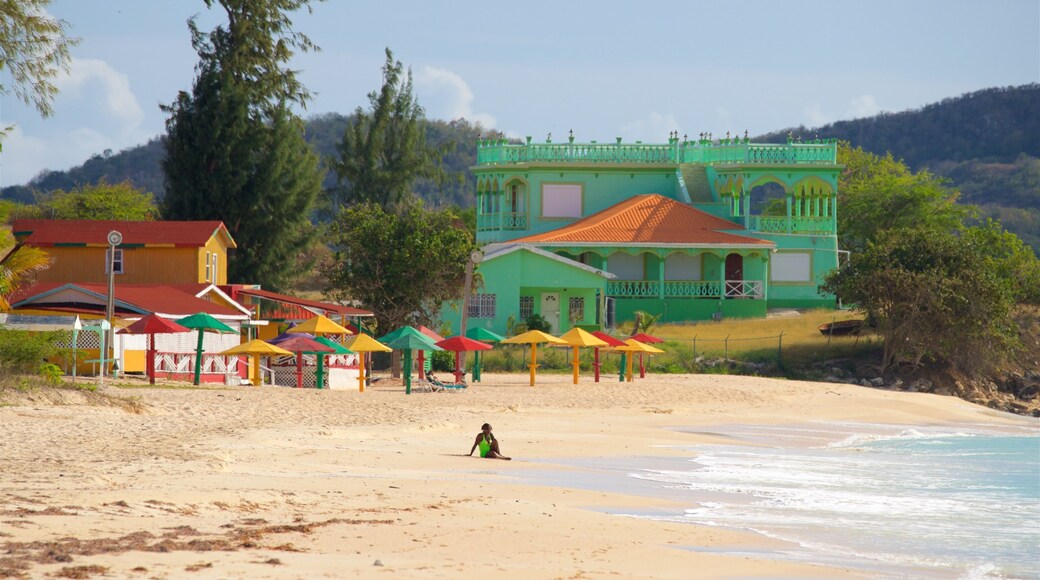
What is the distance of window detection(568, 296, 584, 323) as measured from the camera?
4953 cm

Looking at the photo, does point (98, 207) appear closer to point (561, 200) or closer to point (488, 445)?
point (561, 200)

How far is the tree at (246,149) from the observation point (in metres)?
50.4

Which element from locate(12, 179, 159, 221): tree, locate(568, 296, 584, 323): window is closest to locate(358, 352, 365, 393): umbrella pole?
locate(568, 296, 584, 323): window

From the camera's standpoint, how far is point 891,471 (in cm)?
2281

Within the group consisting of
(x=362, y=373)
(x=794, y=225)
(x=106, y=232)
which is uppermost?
(x=794, y=225)

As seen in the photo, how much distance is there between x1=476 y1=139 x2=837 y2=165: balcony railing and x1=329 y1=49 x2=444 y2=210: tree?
380 cm

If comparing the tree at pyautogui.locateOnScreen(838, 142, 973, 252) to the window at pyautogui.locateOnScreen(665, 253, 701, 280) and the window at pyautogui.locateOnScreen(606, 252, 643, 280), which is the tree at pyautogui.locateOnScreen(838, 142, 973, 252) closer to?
the window at pyautogui.locateOnScreen(665, 253, 701, 280)

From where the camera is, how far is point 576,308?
49.8m

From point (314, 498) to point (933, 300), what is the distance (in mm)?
31522

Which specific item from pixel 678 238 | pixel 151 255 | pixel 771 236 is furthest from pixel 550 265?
pixel 151 255

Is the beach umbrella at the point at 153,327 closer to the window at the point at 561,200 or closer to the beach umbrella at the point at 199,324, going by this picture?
the beach umbrella at the point at 199,324

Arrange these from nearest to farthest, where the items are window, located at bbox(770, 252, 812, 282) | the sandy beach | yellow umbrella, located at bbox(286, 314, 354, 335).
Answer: the sandy beach → yellow umbrella, located at bbox(286, 314, 354, 335) → window, located at bbox(770, 252, 812, 282)

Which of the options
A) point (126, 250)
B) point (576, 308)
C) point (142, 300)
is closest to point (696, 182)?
point (576, 308)

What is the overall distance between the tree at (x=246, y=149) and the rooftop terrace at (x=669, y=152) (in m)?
9.17
